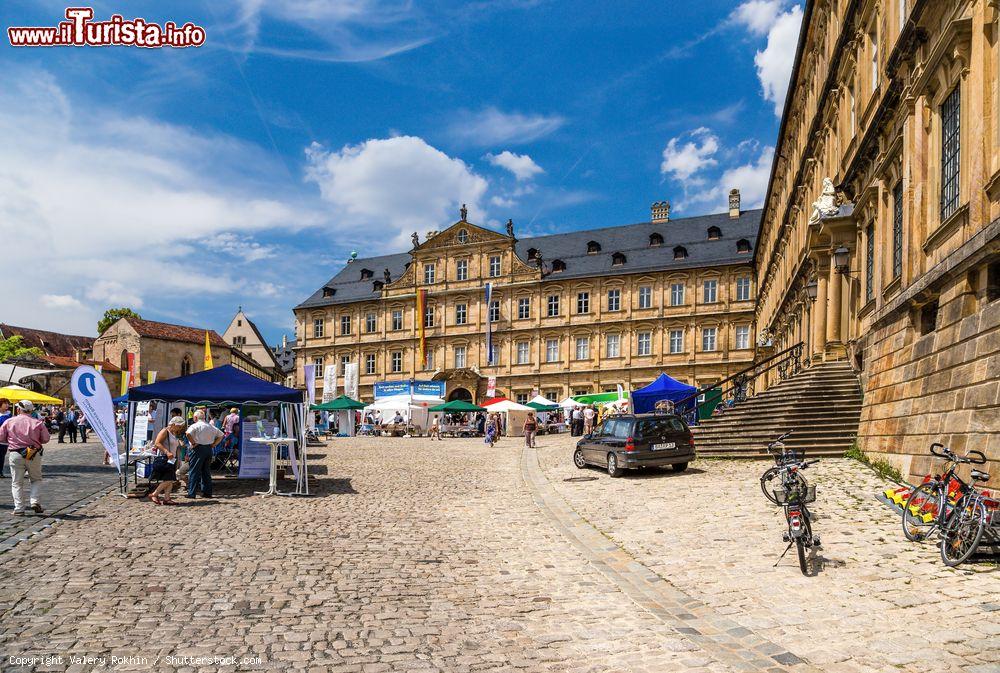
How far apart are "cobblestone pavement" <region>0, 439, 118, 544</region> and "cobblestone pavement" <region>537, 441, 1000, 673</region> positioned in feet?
26.5

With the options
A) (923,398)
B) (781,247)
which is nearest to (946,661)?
(923,398)

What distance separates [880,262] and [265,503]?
530 inches

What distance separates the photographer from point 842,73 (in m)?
20.6

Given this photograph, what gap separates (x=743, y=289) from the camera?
54281 mm

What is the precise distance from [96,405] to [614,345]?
46.2 meters

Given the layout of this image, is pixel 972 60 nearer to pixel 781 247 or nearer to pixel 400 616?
pixel 400 616

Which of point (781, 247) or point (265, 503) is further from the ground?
point (781, 247)

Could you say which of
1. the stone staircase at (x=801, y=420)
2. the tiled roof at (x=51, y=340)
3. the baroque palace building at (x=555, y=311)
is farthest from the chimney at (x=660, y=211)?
the tiled roof at (x=51, y=340)

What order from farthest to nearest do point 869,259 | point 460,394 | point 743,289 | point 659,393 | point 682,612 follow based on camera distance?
point 460,394 → point 743,289 → point 659,393 → point 869,259 → point 682,612

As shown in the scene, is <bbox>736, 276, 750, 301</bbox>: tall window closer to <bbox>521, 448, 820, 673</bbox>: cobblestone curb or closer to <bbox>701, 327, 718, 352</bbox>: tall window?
<bbox>701, 327, 718, 352</bbox>: tall window

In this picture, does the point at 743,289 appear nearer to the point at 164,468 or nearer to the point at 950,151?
the point at 950,151

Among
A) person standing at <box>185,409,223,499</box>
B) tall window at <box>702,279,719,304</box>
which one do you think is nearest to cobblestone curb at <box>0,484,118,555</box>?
person standing at <box>185,409,223,499</box>

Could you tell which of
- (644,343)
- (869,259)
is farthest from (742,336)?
(869,259)

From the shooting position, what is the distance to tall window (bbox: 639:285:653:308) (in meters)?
56.9
